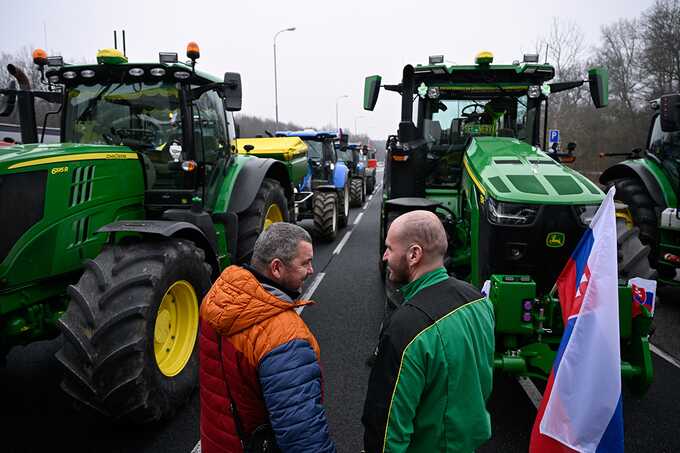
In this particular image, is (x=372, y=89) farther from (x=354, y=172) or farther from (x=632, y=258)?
(x=354, y=172)

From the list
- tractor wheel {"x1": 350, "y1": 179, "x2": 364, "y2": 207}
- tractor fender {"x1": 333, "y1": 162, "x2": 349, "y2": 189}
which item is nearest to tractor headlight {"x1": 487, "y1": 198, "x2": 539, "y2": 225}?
tractor fender {"x1": 333, "y1": 162, "x2": 349, "y2": 189}

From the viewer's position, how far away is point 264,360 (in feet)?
5.58

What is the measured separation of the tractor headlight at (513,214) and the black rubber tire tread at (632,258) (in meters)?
0.72

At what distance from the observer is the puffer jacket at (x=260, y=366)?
1678mm

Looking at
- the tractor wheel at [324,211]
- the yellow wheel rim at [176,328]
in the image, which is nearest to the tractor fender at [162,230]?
→ the yellow wheel rim at [176,328]

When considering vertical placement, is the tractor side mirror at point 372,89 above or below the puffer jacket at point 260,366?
above

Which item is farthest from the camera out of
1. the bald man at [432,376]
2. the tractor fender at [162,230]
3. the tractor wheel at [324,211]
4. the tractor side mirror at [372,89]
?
the tractor wheel at [324,211]

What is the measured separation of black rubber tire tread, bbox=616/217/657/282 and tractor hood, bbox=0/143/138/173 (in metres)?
4.22

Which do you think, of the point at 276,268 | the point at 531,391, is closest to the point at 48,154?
the point at 276,268

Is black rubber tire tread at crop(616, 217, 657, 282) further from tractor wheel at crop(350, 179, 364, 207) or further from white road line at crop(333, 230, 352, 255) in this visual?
tractor wheel at crop(350, 179, 364, 207)

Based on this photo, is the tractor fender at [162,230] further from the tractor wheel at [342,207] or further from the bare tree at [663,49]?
the bare tree at [663,49]

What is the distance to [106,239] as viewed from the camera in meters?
3.96

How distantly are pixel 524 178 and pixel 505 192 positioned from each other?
31cm

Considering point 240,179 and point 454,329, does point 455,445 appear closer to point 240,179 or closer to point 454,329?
point 454,329
